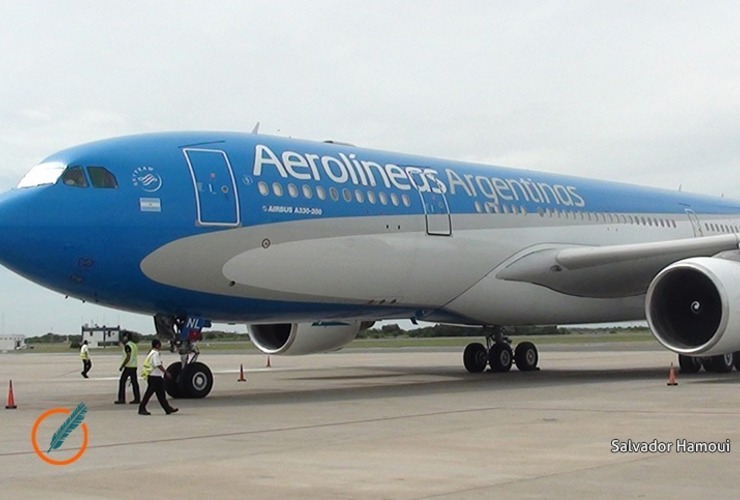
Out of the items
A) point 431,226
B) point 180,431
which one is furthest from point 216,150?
point 180,431

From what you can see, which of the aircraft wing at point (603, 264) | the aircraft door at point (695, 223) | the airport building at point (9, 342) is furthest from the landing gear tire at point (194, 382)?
the airport building at point (9, 342)

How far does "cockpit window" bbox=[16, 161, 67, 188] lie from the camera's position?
1320cm

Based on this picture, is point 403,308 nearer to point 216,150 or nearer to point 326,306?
point 326,306

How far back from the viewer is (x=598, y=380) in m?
17.8

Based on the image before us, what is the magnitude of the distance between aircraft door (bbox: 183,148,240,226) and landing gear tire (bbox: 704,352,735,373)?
9.67m

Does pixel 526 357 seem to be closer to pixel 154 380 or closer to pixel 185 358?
pixel 185 358

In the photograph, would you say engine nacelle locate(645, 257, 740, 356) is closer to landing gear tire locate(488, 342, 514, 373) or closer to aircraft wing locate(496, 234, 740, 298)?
aircraft wing locate(496, 234, 740, 298)

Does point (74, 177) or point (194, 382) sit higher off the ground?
point (74, 177)

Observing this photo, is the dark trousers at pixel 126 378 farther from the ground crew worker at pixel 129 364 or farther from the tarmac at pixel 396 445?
the tarmac at pixel 396 445

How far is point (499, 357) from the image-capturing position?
20922 millimetres

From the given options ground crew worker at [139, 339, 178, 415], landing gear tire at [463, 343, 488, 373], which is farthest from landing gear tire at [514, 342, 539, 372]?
ground crew worker at [139, 339, 178, 415]

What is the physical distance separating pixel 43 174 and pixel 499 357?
10.7 metres

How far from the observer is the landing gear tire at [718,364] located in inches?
734

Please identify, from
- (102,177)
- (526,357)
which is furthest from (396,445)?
(526,357)
